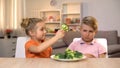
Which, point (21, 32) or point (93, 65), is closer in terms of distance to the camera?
point (93, 65)

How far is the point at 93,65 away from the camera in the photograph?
1353 mm

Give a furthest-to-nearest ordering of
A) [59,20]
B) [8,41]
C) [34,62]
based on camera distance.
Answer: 1. [59,20]
2. [8,41]
3. [34,62]

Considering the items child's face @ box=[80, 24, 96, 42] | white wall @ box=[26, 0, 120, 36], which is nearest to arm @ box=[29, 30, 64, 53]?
child's face @ box=[80, 24, 96, 42]

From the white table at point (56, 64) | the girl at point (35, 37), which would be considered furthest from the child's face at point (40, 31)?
the white table at point (56, 64)

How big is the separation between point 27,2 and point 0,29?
1.20 meters

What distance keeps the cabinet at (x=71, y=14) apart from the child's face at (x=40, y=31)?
4.32 m

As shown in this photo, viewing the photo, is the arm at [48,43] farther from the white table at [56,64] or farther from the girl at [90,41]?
the girl at [90,41]

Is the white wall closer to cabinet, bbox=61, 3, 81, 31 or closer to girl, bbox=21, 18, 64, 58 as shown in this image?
cabinet, bbox=61, 3, 81, 31

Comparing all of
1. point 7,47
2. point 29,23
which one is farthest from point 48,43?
point 7,47

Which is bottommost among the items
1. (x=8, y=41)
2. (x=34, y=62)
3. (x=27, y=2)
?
(x=8, y=41)

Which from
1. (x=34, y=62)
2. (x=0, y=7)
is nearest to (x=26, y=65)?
(x=34, y=62)

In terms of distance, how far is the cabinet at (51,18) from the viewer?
20.4ft

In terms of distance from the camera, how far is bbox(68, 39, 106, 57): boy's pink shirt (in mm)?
→ 2004

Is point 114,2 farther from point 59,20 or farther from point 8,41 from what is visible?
point 8,41
